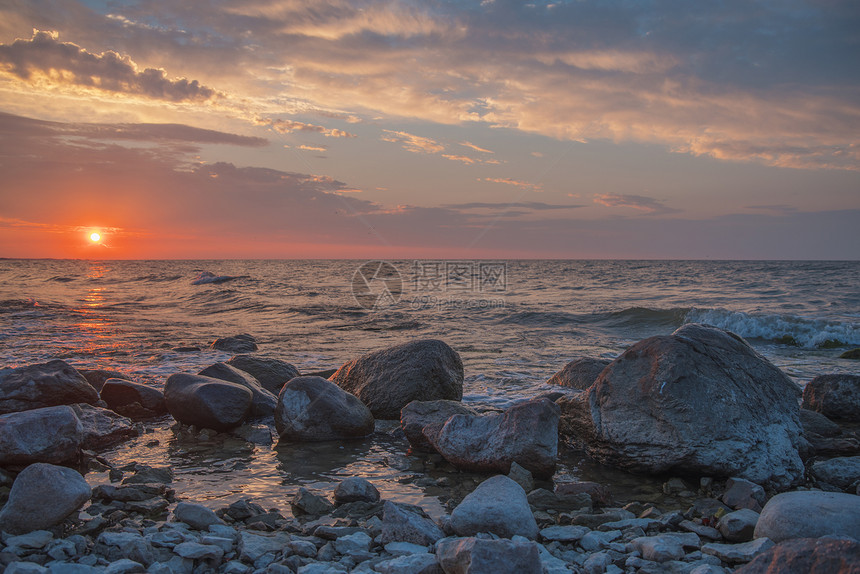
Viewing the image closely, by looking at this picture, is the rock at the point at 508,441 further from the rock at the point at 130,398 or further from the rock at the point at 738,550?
the rock at the point at 130,398

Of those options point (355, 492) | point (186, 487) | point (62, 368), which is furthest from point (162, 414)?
point (355, 492)

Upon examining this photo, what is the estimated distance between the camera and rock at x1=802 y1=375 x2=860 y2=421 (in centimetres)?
719

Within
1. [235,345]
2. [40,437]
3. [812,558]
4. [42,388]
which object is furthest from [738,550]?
[235,345]

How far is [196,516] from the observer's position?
149 inches

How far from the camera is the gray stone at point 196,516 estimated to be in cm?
375

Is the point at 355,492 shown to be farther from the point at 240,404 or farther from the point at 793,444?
the point at 793,444

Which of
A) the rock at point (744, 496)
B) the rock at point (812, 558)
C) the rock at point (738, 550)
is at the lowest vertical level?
the rock at point (744, 496)

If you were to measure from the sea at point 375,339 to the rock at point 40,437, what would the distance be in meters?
0.39

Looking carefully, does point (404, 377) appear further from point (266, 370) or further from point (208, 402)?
point (266, 370)

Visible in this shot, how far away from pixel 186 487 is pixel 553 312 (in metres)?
17.0

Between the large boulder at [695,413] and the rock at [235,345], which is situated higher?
the large boulder at [695,413]


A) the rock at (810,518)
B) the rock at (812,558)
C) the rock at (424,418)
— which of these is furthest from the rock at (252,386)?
the rock at (812,558)

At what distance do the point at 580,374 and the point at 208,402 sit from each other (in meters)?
5.11

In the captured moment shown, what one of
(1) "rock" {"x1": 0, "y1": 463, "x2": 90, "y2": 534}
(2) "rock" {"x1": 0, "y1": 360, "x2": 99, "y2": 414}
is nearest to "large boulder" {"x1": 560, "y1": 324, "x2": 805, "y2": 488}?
(1) "rock" {"x1": 0, "y1": 463, "x2": 90, "y2": 534}
